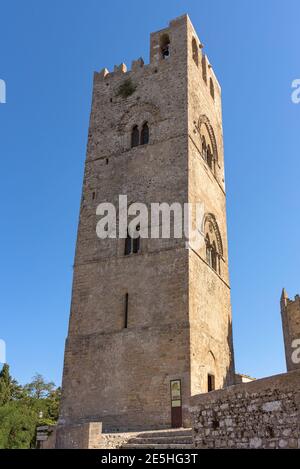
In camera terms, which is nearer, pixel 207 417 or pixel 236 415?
pixel 236 415

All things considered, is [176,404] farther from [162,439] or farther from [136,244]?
[136,244]

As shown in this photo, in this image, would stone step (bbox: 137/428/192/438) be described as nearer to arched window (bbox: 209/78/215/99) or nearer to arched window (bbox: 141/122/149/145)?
arched window (bbox: 141/122/149/145)

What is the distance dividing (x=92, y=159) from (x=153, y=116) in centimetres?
315

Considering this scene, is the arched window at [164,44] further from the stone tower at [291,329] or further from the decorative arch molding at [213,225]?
the stone tower at [291,329]

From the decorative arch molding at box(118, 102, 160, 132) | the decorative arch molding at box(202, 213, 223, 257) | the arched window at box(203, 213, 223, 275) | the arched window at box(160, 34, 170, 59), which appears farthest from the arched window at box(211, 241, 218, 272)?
the arched window at box(160, 34, 170, 59)

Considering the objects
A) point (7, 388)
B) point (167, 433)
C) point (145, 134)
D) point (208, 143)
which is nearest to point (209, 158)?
point (208, 143)

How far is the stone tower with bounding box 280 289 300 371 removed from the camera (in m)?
22.3

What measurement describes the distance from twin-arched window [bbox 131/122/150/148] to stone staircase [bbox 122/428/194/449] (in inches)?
446

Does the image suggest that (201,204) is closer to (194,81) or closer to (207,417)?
(194,81)

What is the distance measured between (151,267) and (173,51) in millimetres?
10075

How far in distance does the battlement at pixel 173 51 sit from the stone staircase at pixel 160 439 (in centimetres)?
1446

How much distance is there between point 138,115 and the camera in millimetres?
19797
